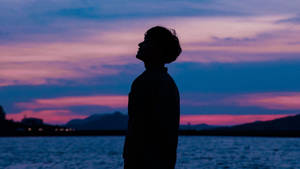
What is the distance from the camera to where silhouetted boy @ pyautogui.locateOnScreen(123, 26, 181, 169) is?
11.2 ft

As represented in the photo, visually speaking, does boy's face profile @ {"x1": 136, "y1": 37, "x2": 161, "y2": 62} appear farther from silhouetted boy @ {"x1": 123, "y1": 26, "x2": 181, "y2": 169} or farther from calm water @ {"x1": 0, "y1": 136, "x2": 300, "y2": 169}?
calm water @ {"x1": 0, "y1": 136, "x2": 300, "y2": 169}

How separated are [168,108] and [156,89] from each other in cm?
17

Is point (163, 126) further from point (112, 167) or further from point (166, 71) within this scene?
point (112, 167)

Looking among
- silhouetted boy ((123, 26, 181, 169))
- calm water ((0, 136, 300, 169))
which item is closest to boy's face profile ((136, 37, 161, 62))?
silhouetted boy ((123, 26, 181, 169))

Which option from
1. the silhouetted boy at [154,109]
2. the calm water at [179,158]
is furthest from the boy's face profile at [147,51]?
the calm water at [179,158]

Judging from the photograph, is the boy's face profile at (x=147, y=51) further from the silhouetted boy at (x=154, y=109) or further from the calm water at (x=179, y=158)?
the calm water at (x=179, y=158)

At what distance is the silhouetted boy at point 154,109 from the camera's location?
3.40 m

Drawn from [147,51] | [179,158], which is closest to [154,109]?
[147,51]

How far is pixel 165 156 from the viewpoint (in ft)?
11.6

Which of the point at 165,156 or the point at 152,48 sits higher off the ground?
the point at 152,48

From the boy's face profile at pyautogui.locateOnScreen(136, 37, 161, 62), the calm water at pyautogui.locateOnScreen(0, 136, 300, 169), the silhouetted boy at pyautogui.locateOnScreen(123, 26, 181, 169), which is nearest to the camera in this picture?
the silhouetted boy at pyautogui.locateOnScreen(123, 26, 181, 169)

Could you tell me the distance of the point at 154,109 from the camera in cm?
346

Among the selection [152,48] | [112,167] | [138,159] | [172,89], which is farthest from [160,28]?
[112,167]

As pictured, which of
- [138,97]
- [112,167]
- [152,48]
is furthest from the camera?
[112,167]
